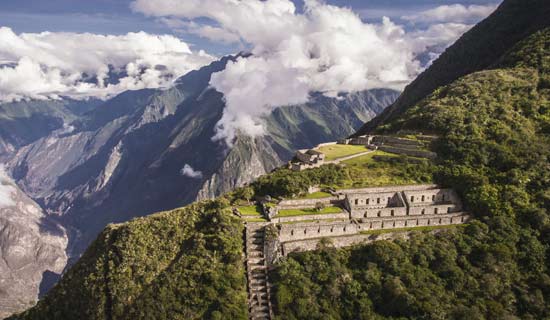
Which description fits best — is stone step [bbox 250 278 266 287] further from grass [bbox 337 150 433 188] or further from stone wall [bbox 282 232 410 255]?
grass [bbox 337 150 433 188]

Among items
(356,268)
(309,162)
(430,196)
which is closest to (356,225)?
(356,268)

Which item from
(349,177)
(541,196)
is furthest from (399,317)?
(541,196)

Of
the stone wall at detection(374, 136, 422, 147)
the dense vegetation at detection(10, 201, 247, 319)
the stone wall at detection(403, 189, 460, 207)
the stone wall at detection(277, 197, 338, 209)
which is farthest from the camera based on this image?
the stone wall at detection(374, 136, 422, 147)

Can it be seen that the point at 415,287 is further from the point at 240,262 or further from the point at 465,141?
the point at 465,141

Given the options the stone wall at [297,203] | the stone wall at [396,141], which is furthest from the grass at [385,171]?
the stone wall at [297,203]

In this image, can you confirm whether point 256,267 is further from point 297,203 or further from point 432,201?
point 432,201

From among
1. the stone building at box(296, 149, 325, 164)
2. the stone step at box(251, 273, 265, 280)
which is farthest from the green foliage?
the stone building at box(296, 149, 325, 164)

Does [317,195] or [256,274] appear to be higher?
[317,195]
